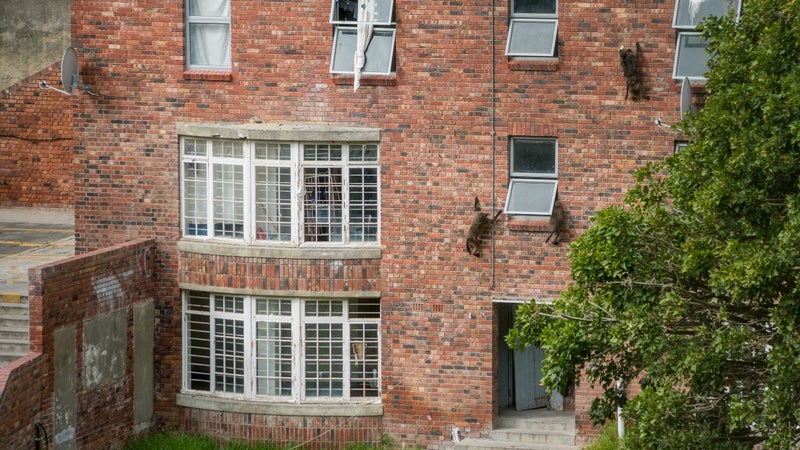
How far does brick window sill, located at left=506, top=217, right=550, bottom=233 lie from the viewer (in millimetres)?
23656

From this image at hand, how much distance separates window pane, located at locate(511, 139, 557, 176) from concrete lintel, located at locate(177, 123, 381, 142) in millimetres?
2141

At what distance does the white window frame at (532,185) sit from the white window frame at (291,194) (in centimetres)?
208

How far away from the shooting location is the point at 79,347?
22719 mm

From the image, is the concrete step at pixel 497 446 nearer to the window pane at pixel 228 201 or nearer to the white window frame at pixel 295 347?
the white window frame at pixel 295 347

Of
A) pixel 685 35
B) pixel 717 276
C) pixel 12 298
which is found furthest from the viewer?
pixel 12 298

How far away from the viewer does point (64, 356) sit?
73.3 ft

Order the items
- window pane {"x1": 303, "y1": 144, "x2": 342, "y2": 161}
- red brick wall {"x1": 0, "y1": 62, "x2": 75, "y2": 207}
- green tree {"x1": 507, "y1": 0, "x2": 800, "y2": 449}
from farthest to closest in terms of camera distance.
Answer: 1. red brick wall {"x1": 0, "y1": 62, "x2": 75, "y2": 207}
2. window pane {"x1": 303, "y1": 144, "x2": 342, "y2": 161}
3. green tree {"x1": 507, "y1": 0, "x2": 800, "y2": 449}

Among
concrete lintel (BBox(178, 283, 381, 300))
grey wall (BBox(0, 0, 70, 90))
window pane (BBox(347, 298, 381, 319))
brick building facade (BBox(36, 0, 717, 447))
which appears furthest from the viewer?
grey wall (BBox(0, 0, 70, 90))

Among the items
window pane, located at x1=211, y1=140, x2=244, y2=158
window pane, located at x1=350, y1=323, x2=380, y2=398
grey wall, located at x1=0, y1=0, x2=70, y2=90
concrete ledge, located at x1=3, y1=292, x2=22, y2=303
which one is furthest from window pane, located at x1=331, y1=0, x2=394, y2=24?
grey wall, located at x1=0, y1=0, x2=70, y2=90

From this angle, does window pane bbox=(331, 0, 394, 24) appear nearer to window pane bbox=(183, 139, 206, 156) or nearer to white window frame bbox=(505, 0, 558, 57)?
white window frame bbox=(505, 0, 558, 57)

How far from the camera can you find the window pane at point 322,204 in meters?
24.1

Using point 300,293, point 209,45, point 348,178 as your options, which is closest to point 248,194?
point 348,178

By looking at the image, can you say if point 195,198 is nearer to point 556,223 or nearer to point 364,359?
point 364,359

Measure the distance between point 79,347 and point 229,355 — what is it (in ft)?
9.40
